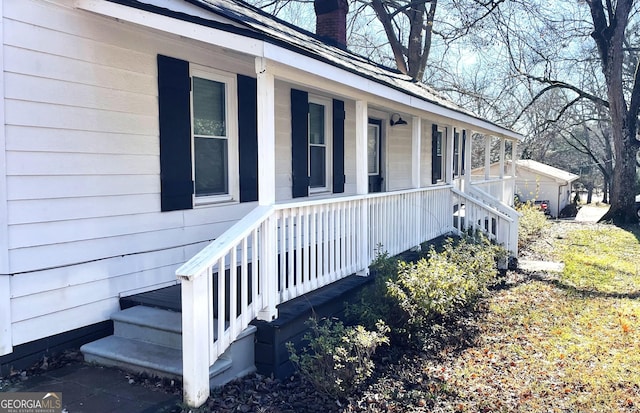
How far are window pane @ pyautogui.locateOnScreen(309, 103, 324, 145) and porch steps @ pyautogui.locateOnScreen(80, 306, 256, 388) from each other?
13.4ft

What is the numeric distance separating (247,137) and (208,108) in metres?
0.61

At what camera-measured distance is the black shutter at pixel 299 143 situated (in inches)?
272

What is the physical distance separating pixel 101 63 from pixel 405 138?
8042 mm

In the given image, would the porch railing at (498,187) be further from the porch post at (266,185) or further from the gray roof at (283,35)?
the porch post at (266,185)

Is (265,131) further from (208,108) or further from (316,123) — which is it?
(316,123)

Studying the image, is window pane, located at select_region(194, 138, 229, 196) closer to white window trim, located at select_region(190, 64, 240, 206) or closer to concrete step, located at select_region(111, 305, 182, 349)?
white window trim, located at select_region(190, 64, 240, 206)

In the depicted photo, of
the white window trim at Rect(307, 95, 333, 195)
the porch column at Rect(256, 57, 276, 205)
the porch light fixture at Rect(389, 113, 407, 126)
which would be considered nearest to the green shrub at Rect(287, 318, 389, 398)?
the porch column at Rect(256, 57, 276, 205)

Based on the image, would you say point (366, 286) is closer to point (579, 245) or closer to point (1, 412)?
point (1, 412)

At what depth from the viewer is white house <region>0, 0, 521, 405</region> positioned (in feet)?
12.4

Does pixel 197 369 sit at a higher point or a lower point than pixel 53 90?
lower

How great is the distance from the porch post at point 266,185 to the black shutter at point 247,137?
63.0 inches

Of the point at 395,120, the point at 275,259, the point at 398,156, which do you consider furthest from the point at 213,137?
the point at 398,156

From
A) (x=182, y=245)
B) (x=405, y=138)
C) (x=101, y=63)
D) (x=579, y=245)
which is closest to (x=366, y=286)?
(x=182, y=245)

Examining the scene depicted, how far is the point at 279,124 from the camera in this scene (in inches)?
263
